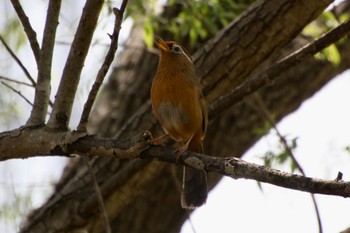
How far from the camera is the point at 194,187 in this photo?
5.23m

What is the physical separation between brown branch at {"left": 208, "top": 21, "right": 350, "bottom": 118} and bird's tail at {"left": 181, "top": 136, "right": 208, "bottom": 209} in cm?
30

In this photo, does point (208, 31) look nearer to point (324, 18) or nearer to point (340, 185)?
point (324, 18)

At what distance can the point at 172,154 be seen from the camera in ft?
11.5

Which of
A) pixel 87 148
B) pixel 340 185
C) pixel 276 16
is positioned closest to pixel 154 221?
pixel 276 16

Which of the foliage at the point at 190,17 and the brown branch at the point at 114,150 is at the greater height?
the foliage at the point at 190,17

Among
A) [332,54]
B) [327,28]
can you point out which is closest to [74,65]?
[332,54]

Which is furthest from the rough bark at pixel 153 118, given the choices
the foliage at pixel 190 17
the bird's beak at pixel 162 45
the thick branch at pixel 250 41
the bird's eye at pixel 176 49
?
the foliage at pixel 190 17

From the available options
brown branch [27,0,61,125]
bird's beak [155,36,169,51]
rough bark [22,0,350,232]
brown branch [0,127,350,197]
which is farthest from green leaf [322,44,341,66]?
brown branch [0,127,350,197]

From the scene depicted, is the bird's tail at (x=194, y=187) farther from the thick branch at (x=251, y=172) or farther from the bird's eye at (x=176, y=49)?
the thick branch at (x=251, y=172)

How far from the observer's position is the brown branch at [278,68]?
445 cm

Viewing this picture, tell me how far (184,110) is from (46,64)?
53.3 inches

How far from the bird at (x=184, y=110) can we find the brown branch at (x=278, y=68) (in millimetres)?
136

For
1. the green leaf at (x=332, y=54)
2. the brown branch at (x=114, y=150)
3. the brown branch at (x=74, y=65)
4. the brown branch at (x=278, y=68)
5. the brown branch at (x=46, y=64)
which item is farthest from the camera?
the green leaf at (x=332, y=54)

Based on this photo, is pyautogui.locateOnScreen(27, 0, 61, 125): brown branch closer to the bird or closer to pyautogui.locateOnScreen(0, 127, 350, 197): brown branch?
pyautogui.locateOnScreen(0, 127, 350, 197): brown branch
